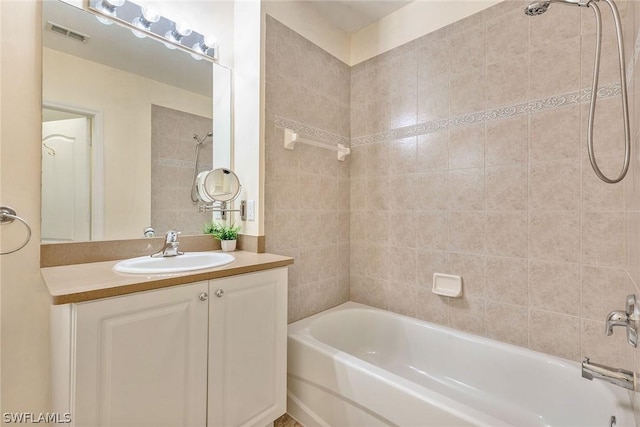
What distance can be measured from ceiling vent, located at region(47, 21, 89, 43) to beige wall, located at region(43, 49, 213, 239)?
9 cm

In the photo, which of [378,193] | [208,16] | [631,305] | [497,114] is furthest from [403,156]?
[208,16]

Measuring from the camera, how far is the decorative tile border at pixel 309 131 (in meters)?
1.87

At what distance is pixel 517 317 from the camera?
1.58 metres

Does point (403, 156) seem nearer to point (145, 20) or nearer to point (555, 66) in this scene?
point (555, 66)

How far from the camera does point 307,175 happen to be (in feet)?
6.64

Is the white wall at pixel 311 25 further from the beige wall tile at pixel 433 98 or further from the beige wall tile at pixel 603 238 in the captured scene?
the beige wall tile at pixel 603 238

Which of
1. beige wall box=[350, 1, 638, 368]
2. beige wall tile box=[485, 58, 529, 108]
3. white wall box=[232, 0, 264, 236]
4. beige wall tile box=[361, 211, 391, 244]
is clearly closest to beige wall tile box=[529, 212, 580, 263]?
beige wall box=[350, 1, 638, 368]

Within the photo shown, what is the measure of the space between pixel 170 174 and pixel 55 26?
0.78m

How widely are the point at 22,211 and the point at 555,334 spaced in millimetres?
2482

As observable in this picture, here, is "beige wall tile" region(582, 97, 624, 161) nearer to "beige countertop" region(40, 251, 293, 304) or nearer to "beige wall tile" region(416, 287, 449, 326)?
"beige wall tile" region(416, 287, 449, 326)

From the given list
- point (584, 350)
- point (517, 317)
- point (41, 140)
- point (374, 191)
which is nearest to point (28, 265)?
point (41, 140)

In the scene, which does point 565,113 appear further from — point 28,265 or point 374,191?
point 28,265

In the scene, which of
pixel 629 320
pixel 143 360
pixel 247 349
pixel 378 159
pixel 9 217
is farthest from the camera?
pixel 378 159

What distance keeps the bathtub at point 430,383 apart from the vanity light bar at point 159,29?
1775mm
